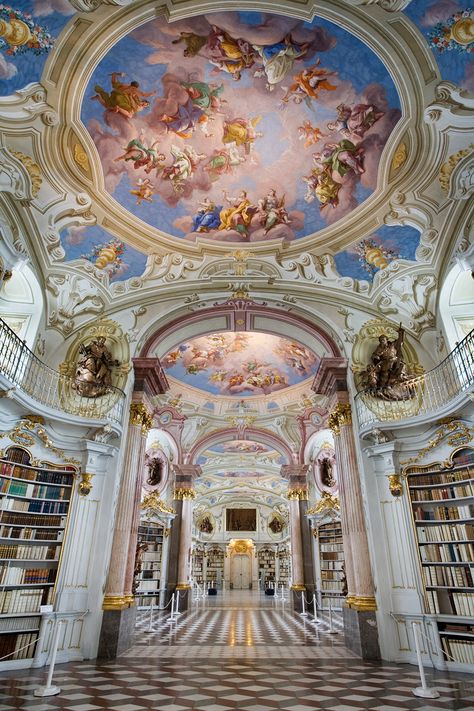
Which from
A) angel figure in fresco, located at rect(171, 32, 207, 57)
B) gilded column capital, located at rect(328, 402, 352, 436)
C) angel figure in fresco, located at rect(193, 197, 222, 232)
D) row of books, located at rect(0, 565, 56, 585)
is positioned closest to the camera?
angel figure in fresco, located at rect(171, 32, 207, 57)

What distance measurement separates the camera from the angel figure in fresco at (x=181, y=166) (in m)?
9.49

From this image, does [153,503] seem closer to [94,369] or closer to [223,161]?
[94,369]

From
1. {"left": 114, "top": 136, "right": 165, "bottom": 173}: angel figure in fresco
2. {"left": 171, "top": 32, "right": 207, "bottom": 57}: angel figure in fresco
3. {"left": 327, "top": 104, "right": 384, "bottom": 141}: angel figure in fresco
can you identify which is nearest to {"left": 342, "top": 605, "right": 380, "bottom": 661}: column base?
{"left": 327, "top": 104, "right": 384, "bottom": 141}: angel figure in fresco

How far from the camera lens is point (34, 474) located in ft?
30.8

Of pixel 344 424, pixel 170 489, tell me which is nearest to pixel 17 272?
pixel 344 424

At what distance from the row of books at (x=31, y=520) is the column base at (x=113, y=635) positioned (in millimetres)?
2197

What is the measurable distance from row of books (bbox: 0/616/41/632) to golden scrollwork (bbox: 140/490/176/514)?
10.2m

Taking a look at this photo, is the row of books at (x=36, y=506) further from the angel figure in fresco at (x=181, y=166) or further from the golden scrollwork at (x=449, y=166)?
the golden scrollwork at (x=449, y=166)

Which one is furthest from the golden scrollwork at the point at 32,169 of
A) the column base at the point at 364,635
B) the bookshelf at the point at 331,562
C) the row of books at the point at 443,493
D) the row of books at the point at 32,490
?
the bookshelf at the point at 331,562

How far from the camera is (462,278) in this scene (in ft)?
33.8

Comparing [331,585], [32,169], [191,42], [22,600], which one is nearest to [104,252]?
[32,169]

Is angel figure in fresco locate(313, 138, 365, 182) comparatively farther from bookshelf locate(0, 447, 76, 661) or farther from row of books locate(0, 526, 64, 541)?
row of books locate(0, 526, 64, 541)

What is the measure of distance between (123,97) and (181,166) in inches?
73.1

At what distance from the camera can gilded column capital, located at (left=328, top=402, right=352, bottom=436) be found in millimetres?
11430
